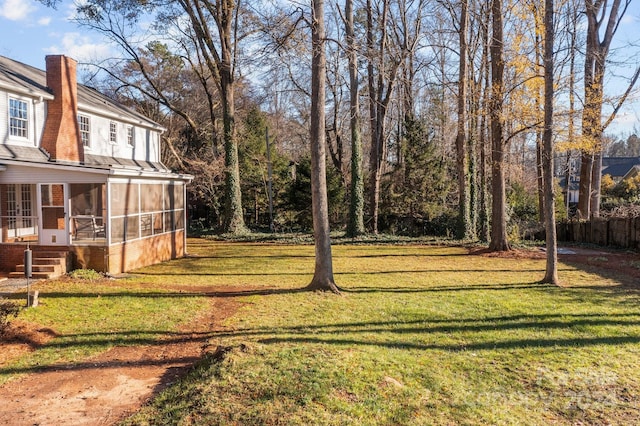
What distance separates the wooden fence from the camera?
55.7 feet

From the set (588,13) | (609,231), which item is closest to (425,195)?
(609,231)

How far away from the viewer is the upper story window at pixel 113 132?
1872 centimetres

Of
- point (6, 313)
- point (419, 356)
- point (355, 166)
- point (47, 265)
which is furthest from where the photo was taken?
point (355, 166)

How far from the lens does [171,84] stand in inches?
1200

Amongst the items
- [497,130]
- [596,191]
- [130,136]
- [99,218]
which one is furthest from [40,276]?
[596,191]

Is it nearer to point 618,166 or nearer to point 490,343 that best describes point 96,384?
point 490,343

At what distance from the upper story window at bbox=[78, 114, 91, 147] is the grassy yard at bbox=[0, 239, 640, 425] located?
26.1 feet

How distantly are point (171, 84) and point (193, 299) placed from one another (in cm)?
2501

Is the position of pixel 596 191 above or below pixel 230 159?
below

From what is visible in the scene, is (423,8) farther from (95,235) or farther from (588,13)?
(95,235)

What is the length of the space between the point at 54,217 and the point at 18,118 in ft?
11.4

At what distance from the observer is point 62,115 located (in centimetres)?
1537

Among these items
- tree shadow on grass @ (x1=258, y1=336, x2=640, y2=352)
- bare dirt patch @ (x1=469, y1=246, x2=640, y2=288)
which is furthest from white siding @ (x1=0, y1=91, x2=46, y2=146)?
bare dirt patch @ (x1=469, y1=246, x2=640, y2=288)

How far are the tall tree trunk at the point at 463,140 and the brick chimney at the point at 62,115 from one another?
49.8 feet
